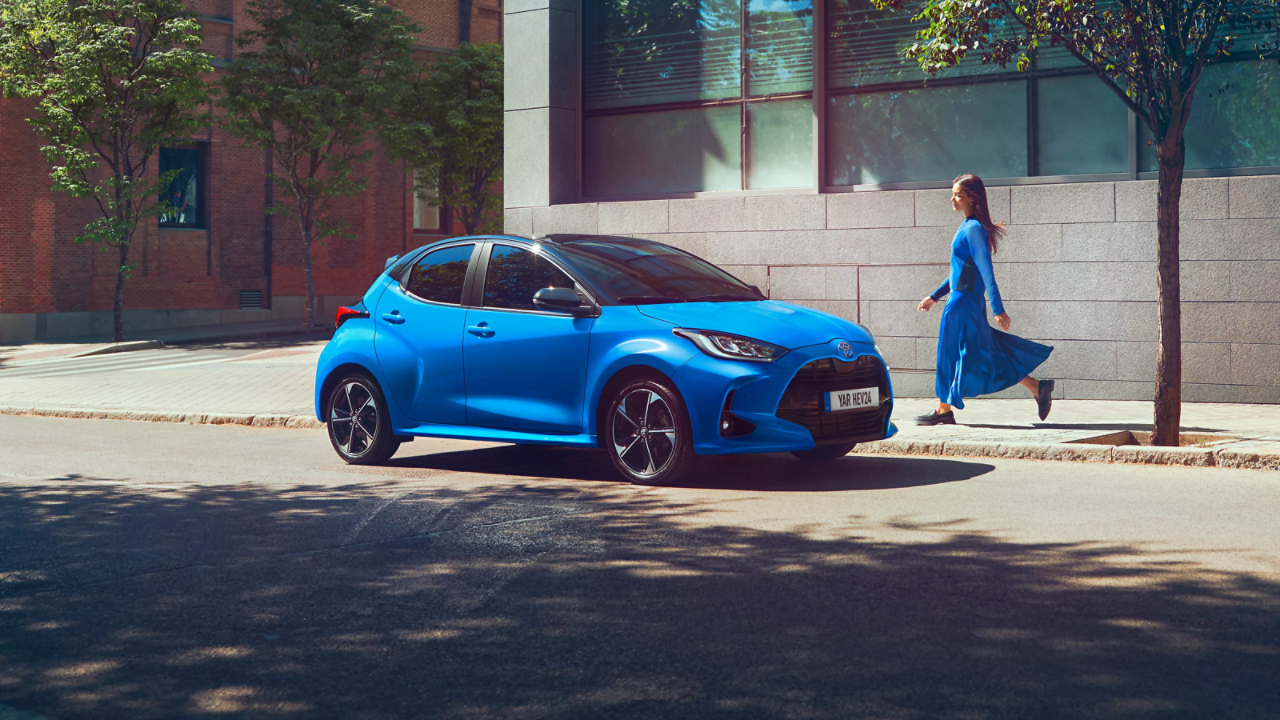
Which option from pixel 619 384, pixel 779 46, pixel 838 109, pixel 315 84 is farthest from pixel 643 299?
pixel 315 84

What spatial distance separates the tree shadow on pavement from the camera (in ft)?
12.7

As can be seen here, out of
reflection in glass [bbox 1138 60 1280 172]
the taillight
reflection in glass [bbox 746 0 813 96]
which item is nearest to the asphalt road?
the taillight

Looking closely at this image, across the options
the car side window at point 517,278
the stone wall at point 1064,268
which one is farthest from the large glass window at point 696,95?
the car side window at point 517,278

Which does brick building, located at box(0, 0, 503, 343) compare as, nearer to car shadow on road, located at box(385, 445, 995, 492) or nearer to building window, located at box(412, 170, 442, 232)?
building window, located at box(412, 170, 442, 232)

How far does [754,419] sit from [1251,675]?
4055 mm

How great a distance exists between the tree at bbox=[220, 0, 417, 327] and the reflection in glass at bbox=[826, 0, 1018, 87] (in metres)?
18.1

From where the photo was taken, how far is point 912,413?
39.1 feet

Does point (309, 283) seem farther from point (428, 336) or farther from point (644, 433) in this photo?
point (644, 433)

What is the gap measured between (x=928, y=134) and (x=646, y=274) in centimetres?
636

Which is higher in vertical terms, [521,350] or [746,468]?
[521,350]

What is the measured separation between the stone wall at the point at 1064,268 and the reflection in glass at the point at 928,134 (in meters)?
0.51

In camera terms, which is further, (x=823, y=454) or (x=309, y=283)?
(x=309, y=283)

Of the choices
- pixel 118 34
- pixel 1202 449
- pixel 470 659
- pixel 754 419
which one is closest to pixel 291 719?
pixel 470 659

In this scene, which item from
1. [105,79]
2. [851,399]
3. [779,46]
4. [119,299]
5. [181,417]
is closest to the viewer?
[851,399]
